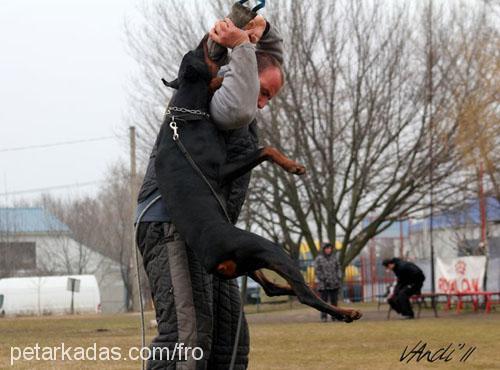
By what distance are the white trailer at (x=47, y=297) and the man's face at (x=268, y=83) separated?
41486 mm

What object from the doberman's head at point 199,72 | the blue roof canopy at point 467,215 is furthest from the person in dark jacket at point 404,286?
the doberman's head at point 199,72

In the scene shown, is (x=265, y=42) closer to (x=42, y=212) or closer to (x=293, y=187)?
(x=293, y=187)

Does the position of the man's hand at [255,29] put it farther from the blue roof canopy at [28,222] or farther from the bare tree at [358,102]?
the blue roof canopy at [28,222]

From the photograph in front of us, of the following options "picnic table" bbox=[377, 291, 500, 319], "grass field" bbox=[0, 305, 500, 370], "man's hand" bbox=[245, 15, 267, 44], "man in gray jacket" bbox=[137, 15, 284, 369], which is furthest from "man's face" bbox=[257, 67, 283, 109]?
"picnic table" bbox=[377, 291, 500, 319]

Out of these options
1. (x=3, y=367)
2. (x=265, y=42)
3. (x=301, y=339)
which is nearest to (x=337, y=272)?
(x=301, y=339)

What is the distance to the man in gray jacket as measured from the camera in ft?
15.0

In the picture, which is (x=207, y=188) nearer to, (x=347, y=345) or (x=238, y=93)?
(x=238, y=93)

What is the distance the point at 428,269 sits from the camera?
31.5 metres

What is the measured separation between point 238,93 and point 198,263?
789 mm

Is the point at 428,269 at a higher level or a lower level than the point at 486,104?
lower

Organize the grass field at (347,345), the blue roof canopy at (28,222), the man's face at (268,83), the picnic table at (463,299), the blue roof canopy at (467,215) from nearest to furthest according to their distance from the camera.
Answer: the man's face at (268,83)
the grass field at (347,345)
the picnic table at (463,299)
the blue roof canopy at (467,215)
the blue roof canopy at (28,222)

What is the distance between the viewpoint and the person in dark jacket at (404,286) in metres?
23.1

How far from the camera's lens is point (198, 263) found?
4.61 metres

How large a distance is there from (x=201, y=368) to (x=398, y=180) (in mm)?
30904
